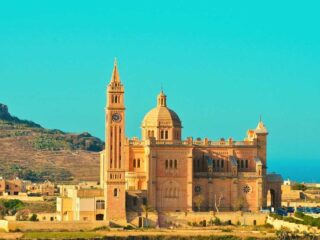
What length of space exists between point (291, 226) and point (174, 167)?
12.2 m

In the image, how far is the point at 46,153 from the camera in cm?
16850

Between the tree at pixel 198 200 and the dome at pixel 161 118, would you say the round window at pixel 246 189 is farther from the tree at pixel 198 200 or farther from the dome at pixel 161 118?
the dome at pixel 161 118

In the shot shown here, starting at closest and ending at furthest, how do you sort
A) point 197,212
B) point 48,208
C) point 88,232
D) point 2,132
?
1. point 88,232
2. point 197,212
3. point 48,208
4. point 2,132

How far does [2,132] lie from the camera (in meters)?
182

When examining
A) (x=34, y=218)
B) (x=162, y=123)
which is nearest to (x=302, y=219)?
(x=162, y=123)

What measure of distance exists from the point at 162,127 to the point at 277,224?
1402 cm

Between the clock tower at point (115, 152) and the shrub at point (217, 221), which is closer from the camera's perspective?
the clock tower at point (115, 152)

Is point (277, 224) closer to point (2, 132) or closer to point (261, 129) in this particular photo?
point (261, 129)

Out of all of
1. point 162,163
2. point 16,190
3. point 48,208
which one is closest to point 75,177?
point 16,190

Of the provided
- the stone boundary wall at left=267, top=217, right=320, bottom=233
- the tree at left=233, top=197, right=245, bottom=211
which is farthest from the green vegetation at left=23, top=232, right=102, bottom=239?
the tree at left=233, top=197, right=245, bottom=211

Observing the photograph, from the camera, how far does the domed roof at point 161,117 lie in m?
108

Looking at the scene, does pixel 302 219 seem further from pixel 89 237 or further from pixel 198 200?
pixel 89 237

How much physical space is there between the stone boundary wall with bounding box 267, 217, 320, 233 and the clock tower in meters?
11.7

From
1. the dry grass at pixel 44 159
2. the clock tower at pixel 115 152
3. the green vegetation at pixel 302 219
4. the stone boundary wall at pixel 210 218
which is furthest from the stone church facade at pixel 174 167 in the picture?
the dry grass at pixel 44 159
